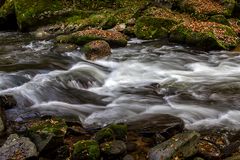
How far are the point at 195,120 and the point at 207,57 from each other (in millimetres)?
5670

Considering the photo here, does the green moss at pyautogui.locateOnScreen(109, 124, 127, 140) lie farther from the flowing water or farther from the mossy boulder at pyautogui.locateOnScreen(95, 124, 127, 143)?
the flowing water

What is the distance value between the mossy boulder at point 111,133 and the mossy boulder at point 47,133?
2.26 feet

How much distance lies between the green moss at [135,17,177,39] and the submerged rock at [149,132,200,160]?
30.6 ft

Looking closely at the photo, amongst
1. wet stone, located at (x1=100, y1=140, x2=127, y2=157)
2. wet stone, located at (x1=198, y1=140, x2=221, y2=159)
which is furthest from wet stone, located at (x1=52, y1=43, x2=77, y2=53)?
wet stone, located at (x1=198, y1=140, x2=221, y2=159)

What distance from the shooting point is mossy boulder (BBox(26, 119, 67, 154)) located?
6605mm

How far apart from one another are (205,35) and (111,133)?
27.2 ft

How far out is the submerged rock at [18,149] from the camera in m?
6.23

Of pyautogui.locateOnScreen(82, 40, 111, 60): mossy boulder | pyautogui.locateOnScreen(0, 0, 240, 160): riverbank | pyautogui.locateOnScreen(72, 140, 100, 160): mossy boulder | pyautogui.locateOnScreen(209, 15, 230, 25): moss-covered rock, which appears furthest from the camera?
pyautogui.locateOnScreen(209, 15, 230, 25): moss-covered rock

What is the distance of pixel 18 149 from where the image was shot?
634 cm

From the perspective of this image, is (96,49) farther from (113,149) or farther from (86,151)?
(86,151)

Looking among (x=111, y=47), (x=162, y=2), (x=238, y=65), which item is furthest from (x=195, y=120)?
(x=162, y=2)

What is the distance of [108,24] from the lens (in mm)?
16875

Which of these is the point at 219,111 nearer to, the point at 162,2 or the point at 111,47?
the point at 111,47

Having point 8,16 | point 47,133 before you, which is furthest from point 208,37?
point 8,16
